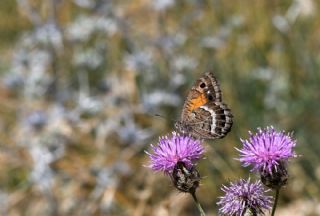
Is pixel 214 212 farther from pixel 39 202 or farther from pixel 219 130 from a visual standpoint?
pixel 219 130

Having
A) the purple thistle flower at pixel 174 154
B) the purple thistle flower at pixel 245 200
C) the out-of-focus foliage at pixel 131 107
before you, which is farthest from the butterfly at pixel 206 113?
the out-of-focus foliage at pixel 131 107

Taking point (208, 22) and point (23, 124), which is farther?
point (208, 22)

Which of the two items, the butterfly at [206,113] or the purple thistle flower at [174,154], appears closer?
the purple thistle flower at [174,154]

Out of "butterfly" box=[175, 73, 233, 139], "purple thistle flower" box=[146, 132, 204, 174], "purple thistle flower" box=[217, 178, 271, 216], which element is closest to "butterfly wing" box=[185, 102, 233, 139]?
"butterfly" box=[175, 73, 233, 139]

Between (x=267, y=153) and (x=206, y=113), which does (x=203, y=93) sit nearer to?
(x=206, y=113)

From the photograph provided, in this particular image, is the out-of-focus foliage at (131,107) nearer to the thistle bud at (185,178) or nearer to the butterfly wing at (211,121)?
the butterfly wing at (211,121)

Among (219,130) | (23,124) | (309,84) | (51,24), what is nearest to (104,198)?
(23,124)

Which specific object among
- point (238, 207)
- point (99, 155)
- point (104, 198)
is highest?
point (99, 155)

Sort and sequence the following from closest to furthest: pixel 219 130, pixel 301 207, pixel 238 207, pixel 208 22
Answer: pixel 238 207, pixel 219 130, pixel 301 207, pixel 208 22
